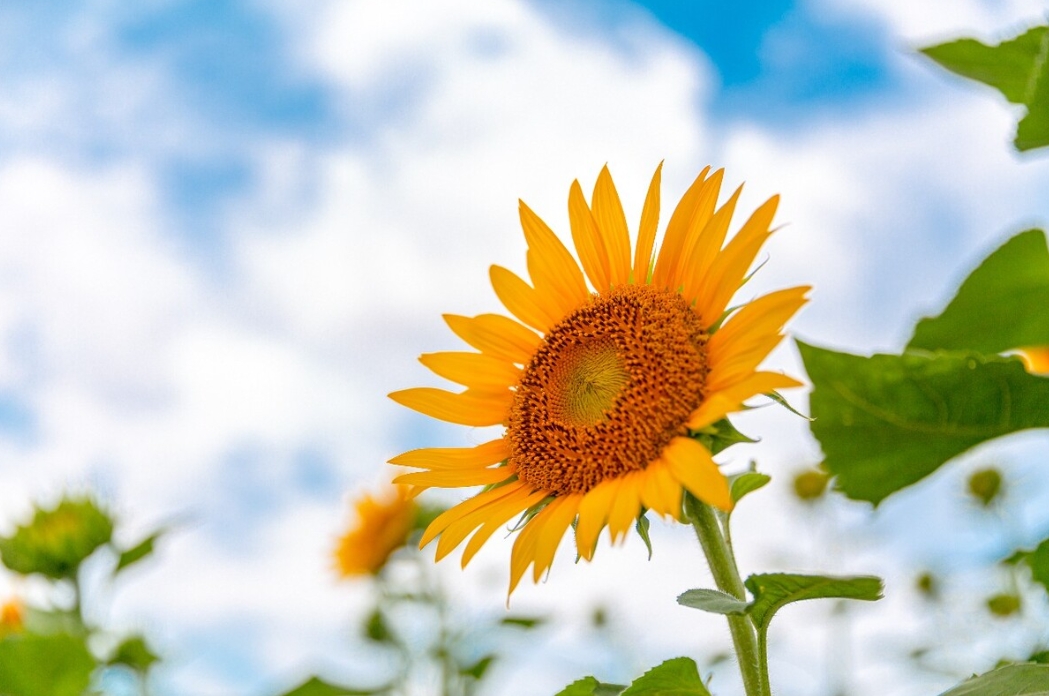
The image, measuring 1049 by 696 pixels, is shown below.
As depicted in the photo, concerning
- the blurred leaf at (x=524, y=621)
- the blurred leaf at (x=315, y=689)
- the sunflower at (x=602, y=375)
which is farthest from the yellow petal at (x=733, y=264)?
the blurred leaf at (x=524, y=621)

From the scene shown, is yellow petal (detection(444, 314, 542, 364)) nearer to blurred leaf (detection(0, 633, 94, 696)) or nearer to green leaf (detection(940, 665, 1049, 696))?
green leaf (detection(940, 665, 1049, 696))

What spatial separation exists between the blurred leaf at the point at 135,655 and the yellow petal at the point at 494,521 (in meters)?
2.29

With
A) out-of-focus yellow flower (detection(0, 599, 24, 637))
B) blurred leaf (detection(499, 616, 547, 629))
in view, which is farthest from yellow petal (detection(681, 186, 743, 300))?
out-of-focus yellow flower (detection(0, 599, 24, 637))

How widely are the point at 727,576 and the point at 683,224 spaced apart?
40 cm

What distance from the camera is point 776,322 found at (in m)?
0.97

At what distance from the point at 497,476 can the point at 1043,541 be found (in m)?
0.69

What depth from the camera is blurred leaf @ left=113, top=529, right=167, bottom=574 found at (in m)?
2.75

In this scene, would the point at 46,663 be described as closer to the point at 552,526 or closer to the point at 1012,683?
the point at 552,526

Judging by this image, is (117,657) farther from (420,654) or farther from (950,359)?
(950,359)

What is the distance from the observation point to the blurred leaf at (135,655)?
300 cm

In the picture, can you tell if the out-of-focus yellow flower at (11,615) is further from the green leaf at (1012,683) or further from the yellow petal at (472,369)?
the green leaf at (1012,683)

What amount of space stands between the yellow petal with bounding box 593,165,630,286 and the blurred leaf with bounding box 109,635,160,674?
2.35 meters

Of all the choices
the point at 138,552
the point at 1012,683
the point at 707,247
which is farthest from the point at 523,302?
the point at 138,552

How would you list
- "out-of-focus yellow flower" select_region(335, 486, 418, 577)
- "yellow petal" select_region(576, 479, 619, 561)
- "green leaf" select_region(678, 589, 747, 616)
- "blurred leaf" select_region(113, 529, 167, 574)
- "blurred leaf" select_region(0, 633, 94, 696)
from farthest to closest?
"out-of-focus yellow flower" select_region(335, 486, 418, 577) → "blurred leaf" select_region(113, 529, 167, 574) → "blurred leaf" select_region(0, 633, 94, 696) → "yellow petal" select_region(576, 479, 619, 561) → "green leaf" select_region(678, 589, 747, 616)
